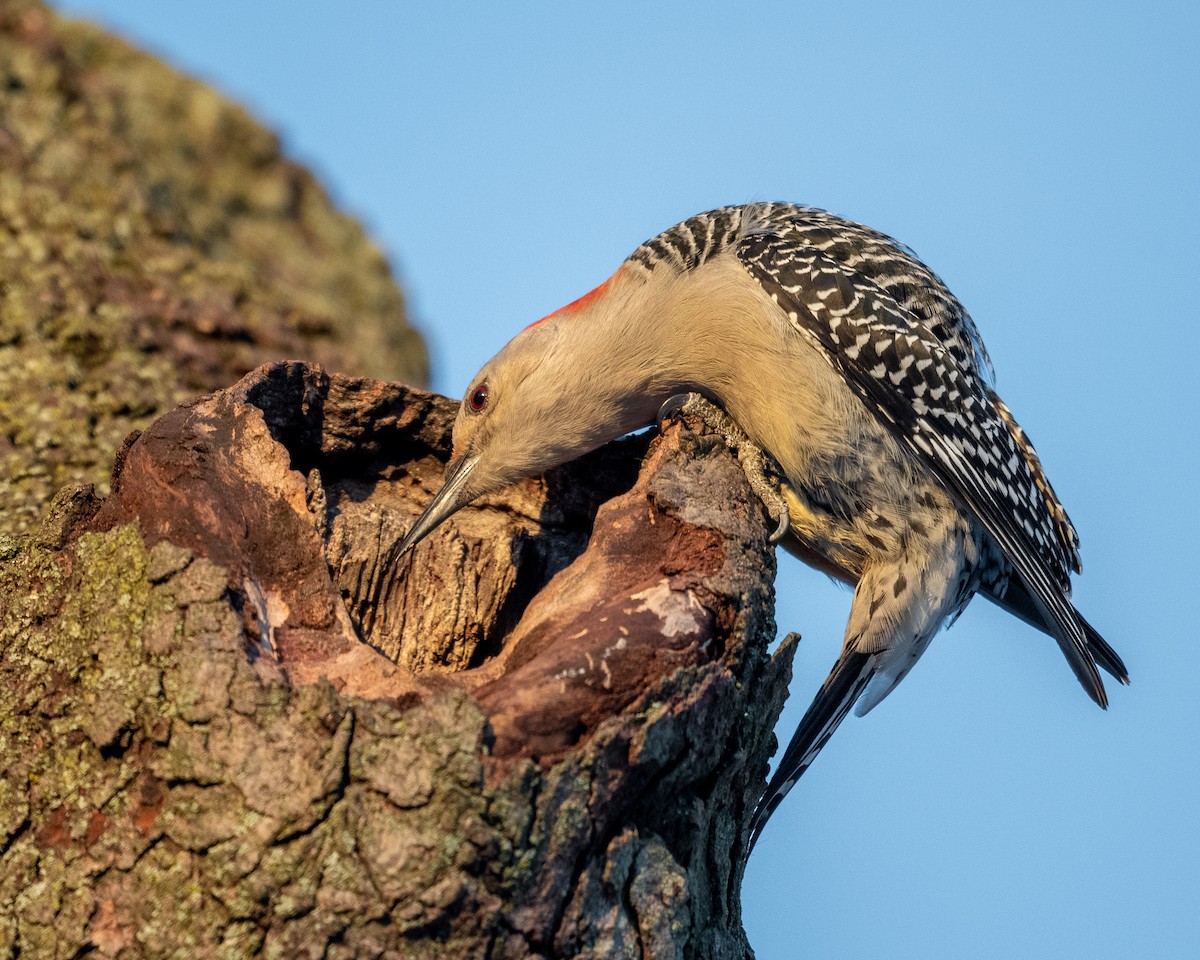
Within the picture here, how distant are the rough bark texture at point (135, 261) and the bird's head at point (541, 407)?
3.62ft

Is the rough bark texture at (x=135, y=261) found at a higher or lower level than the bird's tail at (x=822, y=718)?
higher

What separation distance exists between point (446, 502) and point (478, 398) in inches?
28.6

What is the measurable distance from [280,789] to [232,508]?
97 cm

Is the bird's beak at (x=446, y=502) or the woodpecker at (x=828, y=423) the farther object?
the woodpecker at (x=828, y=423)

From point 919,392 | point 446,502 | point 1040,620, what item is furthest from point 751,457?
point 1040,620

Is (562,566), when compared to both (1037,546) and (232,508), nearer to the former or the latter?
(232,508)

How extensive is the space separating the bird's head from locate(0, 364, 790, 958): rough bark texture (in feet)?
2.98

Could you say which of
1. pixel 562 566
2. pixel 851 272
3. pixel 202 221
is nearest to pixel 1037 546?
pixel 851 272

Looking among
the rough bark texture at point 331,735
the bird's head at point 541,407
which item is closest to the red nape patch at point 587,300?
the bird's head at point 541,407

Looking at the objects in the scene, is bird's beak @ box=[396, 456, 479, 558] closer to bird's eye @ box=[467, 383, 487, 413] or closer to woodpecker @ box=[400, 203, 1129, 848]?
woodpecker @ box=[400, 203, 1129, 848]

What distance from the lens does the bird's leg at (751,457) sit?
4848 millimetres

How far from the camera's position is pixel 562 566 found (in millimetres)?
4684

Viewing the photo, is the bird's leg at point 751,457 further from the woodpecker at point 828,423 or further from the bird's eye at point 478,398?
the bird's eye at point 478,398

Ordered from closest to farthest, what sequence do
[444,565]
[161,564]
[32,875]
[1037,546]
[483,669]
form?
[32,875] → [161,564] → [483,669] → [444,565] → [1037,546]
